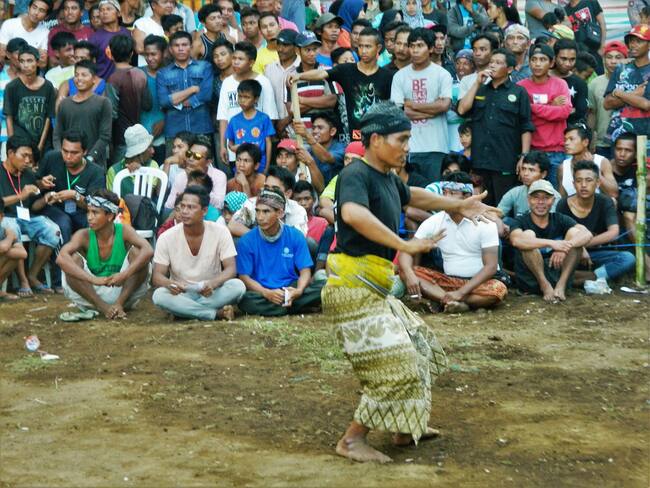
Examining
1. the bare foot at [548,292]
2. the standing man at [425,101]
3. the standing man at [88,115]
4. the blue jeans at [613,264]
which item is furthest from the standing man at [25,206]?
the blue jeans at [613,264]

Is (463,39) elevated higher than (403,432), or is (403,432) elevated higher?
(463,39)

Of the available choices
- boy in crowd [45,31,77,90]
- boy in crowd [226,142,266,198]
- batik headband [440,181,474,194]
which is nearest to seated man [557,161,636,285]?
batik headband [440,181,474,194]

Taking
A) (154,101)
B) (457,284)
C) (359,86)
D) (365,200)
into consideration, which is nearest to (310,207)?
(359,86)

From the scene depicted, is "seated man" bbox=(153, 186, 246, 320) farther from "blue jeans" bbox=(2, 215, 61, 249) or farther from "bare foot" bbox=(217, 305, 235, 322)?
"blue jeans" bbox=(2, 215, 61, 249)

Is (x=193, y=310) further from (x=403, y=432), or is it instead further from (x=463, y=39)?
(x=463, y=39)

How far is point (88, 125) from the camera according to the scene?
485 inches

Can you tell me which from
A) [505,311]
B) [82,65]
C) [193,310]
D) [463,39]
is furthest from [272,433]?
[463,39]

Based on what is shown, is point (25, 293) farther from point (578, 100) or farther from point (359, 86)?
point (578, 100)

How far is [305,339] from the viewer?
9.27 m

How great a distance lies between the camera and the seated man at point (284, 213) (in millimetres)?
11219

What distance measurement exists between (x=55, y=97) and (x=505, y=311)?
5.54 metres

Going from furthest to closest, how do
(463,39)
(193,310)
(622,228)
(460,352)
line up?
(463,39) → (622,228) → (193,310) → (460,352)

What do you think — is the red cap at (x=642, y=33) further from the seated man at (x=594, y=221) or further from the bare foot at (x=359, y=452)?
the bare foot at (x=359, y=452)

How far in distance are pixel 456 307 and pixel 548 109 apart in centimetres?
279
